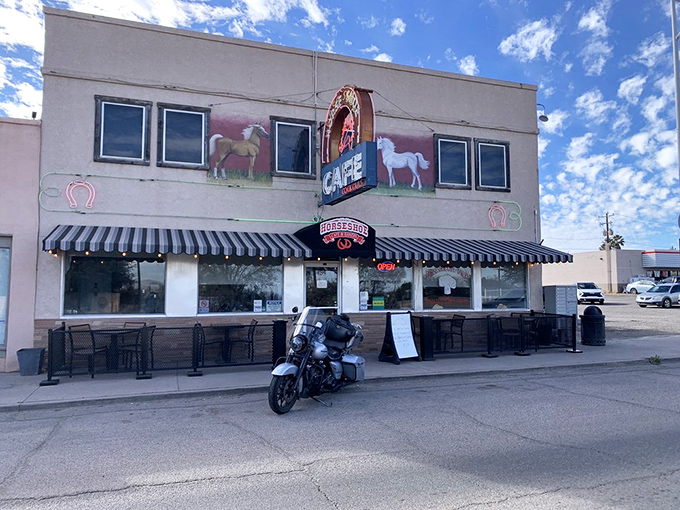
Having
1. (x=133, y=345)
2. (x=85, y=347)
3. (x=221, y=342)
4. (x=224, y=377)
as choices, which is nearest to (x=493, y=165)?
(x=221, y=342)

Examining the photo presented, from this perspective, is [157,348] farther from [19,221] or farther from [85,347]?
[19,221]

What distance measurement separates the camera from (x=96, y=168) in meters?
11.7

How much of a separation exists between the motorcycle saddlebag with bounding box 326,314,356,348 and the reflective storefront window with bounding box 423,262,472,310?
6.02 m

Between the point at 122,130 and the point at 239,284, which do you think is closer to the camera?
the point at 122,130

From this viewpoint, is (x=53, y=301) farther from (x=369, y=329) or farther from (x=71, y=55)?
(x=369, y=329)

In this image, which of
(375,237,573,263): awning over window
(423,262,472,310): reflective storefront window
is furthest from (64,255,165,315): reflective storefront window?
(423,262,472,310): reflective storefront window

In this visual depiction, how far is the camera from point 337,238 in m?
12.0

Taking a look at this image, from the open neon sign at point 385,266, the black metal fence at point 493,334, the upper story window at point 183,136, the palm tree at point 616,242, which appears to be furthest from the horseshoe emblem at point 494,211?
the palm tree at point 616,242

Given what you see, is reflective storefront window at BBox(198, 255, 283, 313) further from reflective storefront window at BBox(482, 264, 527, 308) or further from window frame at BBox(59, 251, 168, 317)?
reflective storefront window at BBox(482, 264, 527, 308)

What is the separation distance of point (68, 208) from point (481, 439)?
10.1 meters

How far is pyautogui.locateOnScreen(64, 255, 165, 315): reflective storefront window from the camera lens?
11.5m

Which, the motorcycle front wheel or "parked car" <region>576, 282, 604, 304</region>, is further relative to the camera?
"parked car" <region>576, 282, 604, 304</region>

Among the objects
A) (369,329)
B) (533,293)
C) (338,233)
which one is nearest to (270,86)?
(338,233)

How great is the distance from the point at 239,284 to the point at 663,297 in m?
33.4
